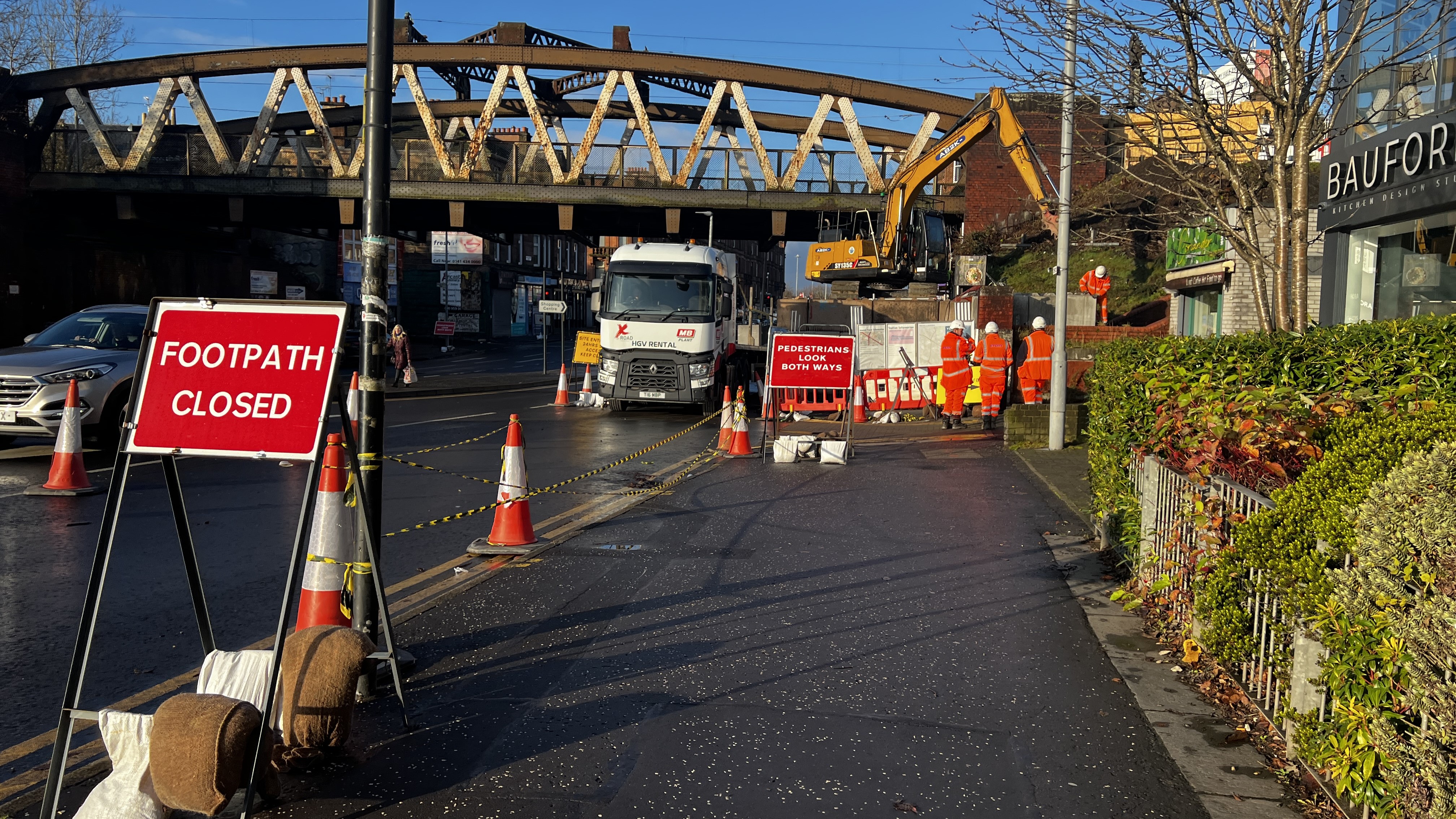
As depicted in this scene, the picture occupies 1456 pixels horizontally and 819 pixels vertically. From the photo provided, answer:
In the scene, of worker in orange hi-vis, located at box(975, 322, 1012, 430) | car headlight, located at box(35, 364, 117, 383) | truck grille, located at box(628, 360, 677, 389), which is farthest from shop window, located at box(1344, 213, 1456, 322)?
car headlight, located at box(35, 364, 117, 383)

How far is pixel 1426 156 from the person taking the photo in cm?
1277

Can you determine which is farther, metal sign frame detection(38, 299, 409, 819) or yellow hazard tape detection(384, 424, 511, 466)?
yellow hazard tape detection(384, 424, 511, 466)

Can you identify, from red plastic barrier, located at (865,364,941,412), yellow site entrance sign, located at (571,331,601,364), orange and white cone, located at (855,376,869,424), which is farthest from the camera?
yellow site entrance sign, located at (571,331,601,364)

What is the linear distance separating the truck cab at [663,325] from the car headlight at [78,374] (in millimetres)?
10115

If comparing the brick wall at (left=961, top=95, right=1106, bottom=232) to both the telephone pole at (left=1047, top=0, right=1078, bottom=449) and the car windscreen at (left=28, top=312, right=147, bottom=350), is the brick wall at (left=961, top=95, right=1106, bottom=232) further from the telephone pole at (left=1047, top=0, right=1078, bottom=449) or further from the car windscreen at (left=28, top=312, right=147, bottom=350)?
the car windscreen at (left=28, top=312, right=147, bottom=350)

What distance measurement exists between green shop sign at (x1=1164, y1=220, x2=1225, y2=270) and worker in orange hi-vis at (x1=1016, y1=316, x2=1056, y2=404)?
13.5ft

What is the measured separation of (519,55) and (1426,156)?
25.2m

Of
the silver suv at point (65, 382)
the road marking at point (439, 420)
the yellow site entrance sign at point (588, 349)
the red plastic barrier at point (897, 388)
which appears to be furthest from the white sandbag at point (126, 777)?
the yellow site entrance sign at point (588, 349)

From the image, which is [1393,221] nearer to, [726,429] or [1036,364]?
[1036,364]

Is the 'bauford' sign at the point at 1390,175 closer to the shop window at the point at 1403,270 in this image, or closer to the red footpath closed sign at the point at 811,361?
the shop window at the point at 1403,270

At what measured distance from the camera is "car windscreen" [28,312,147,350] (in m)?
13.5

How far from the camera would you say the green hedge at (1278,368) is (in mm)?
6000

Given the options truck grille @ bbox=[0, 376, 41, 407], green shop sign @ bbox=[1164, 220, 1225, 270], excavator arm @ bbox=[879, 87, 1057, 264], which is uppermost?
excavator arm @ bbox=[879, 87, 1057, 264]

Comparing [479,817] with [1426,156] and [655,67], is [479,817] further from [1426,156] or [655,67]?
[655,67]
